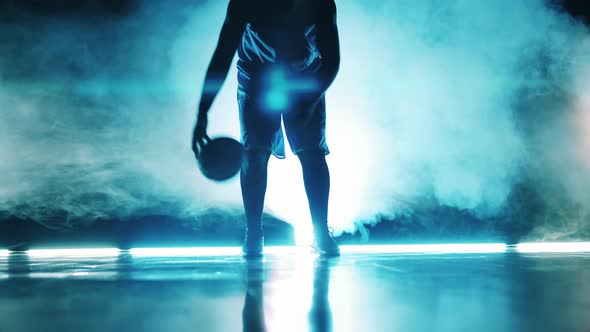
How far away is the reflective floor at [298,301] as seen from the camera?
54cm

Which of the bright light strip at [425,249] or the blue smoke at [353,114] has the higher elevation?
the blue smoke at [353,114]

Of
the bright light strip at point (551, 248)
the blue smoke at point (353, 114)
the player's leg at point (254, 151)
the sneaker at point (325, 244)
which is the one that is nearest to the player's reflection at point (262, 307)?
the sneaker at point (325, 244)

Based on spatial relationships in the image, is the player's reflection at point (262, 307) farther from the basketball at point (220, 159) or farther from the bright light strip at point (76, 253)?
the bright light strip at point (76, 253)

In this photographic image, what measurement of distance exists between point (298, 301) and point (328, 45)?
140 centimetres

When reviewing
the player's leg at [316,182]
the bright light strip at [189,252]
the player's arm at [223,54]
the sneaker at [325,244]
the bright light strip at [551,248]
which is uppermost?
the player's arm at [223,54]

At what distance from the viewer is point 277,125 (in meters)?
1.93

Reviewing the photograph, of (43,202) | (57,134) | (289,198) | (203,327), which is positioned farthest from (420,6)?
(203,327)

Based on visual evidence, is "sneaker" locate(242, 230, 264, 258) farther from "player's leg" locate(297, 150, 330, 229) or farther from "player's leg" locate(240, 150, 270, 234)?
"player's leg" locate(297, 150, 330, 229)

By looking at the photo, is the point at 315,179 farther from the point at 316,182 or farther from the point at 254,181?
the point at 254,181

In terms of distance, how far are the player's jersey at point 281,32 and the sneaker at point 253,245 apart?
0.69 meters

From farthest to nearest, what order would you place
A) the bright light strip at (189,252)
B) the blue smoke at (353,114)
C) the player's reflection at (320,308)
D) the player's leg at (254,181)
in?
the blue smoke at (353,114)
the bright light strip at (189,252)
the player's leg at (254,181)
the player's reflection at (320,308)

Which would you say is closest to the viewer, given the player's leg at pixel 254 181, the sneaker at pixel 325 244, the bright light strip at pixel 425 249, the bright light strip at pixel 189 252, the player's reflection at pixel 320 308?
the player's reflection at pixel 320 308

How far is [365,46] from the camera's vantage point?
311 centimetres

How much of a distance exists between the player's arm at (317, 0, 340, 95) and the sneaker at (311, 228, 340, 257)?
2.01 ft
